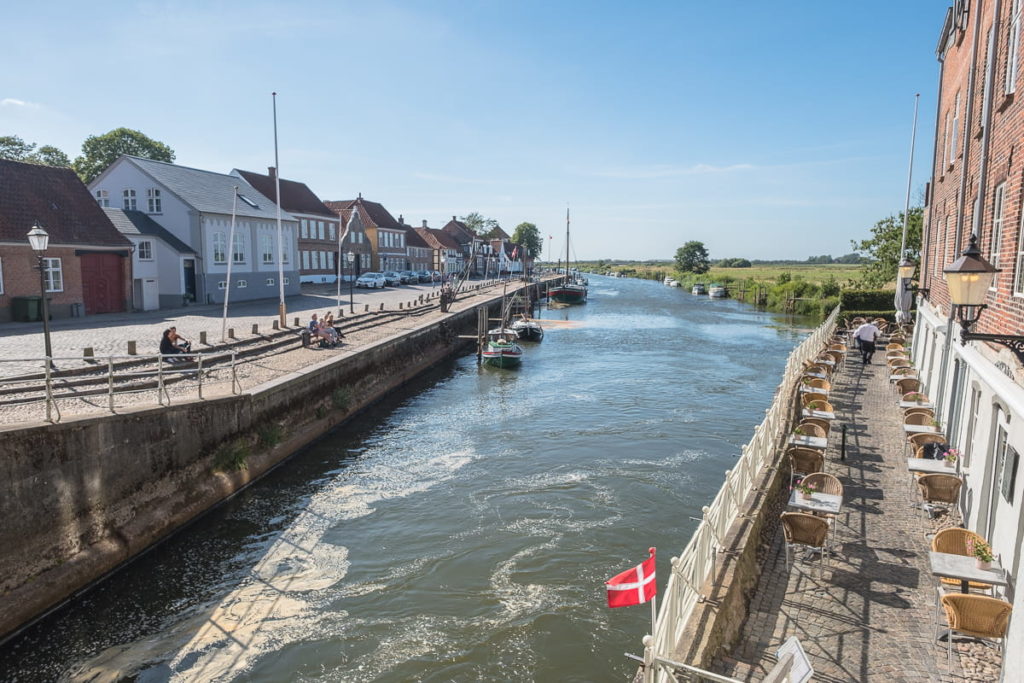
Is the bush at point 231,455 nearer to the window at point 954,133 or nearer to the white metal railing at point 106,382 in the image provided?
the white metal railing at point 106,382

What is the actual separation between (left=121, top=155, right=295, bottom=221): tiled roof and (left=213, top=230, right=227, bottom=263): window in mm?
1349

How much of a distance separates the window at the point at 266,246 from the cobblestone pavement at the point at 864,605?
3741 centimetres

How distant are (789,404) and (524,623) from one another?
398 inches

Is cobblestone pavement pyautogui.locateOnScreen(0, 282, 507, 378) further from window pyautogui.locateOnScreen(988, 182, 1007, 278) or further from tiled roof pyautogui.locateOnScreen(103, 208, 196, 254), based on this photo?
window pyautogui.locateOnScreen(988, 182, 1007, 278)

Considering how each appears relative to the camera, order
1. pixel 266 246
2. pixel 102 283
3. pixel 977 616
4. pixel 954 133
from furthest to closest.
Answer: pixel 266 246
pixel 102 283
pixel 954 133
pixel 977 616

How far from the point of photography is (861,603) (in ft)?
25.9

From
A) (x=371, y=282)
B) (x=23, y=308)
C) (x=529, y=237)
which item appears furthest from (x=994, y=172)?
(x=529, y=237)

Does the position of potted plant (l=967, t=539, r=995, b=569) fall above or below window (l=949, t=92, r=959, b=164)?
below

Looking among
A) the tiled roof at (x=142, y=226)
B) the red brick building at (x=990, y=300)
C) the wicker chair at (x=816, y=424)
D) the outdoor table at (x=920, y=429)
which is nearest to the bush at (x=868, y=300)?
the red brick building at (x=990, y=300)

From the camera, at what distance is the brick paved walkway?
22.1 ft

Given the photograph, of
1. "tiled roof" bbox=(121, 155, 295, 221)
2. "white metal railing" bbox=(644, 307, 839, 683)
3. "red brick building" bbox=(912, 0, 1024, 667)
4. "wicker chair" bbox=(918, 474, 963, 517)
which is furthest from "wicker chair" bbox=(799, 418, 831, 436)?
"tiled roof" bbox=(121, 155, 295, 221)

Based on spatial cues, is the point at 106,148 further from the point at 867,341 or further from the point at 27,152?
the point at 867,341

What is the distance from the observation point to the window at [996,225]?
33.0 ft

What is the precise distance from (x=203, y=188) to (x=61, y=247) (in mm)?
12836
